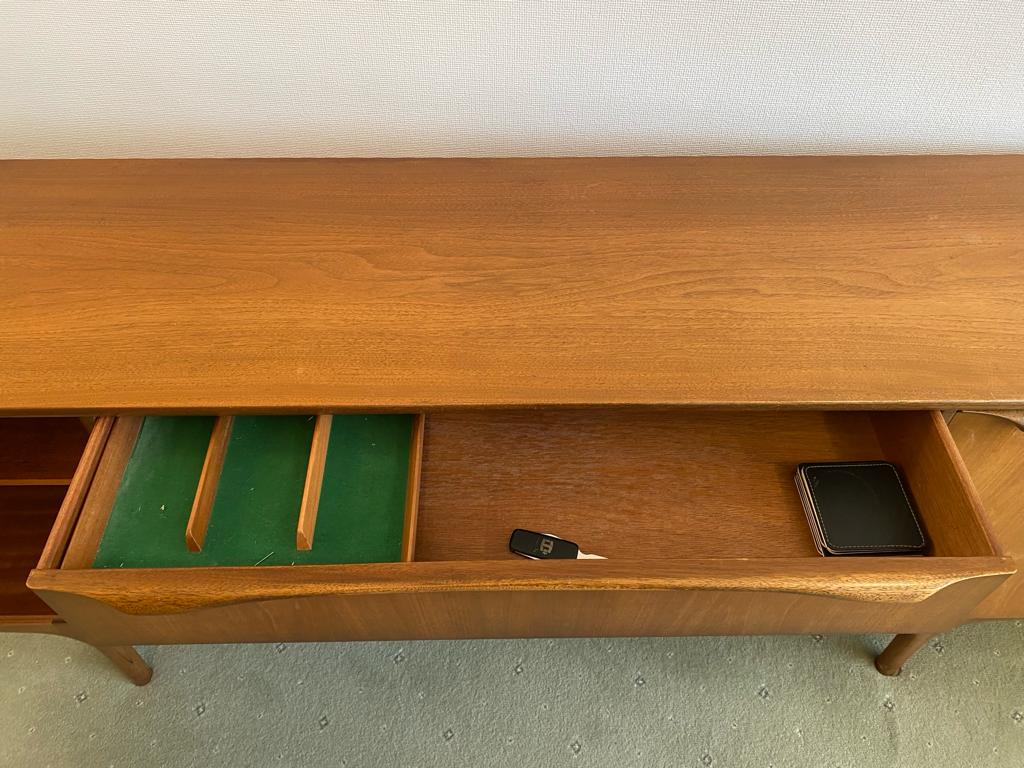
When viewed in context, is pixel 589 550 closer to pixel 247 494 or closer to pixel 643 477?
pixel 643 477

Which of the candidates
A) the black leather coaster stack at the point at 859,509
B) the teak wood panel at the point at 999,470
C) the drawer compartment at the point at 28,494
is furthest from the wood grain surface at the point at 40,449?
the teak wood panel at the point at 999,470

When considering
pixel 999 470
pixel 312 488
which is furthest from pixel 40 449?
pixel 999 470

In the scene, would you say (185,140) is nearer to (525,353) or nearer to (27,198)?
(27,198)

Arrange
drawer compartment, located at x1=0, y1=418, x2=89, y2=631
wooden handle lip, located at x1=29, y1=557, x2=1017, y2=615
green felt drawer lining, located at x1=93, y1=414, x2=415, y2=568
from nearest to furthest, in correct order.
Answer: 1. wooden handle lip, located at x1=29, y1=557, x2=1017, y2=615
2. green felt drawer lining, located at x1=93, y1=414, x2=415, y2=568
3. drawer compartment, located at x1=0, y1=418, x2=89, y2=631

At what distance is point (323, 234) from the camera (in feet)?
2.54

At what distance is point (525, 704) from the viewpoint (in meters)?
0.98

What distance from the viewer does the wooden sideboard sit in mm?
650

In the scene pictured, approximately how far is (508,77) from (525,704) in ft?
2.60

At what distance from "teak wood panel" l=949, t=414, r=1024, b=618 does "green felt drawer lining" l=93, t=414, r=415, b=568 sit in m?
0.60

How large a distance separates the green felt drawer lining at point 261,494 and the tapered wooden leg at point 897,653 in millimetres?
655

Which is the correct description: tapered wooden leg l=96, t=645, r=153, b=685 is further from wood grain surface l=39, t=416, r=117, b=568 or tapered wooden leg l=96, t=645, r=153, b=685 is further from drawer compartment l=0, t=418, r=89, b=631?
wood grain surface l=39, t=416, r=117, b=568

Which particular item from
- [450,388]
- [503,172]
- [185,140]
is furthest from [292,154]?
[450,388]

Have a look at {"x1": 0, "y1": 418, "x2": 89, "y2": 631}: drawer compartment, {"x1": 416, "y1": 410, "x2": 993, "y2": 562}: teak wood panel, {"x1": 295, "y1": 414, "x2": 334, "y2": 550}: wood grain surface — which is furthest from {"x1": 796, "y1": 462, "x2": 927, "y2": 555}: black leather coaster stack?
{"x1": 0, "y1": 418, "x2": 89, "y2": 631}: drawer compartment

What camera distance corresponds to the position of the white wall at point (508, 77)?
741 millimetres
